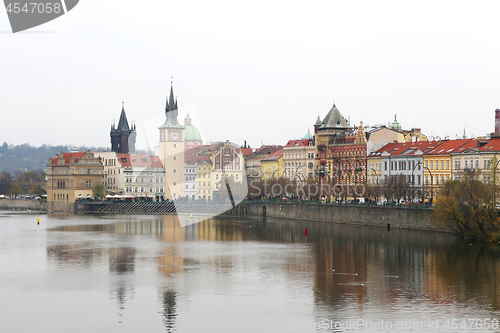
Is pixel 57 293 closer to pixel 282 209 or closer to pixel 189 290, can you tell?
pixel 189 290

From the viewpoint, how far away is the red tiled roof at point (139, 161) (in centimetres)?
16062

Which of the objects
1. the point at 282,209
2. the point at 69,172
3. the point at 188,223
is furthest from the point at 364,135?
the point at 69,172

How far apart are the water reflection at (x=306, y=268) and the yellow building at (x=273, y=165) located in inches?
2717

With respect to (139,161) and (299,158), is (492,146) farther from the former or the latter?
(139,161)

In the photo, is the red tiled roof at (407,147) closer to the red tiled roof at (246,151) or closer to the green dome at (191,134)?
the red tiled roof at (246,151)

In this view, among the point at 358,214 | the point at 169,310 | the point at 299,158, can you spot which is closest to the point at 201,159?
the point at 299,158

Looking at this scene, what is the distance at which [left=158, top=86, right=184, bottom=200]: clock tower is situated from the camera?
154 metres

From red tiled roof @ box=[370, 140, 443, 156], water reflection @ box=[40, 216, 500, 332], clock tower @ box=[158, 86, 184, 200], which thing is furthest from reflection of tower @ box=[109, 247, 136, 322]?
clock tower @ box=[158, 86, 184, 200]

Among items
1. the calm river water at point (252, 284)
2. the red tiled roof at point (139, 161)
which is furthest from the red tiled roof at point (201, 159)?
the calm river water at point (252, 284)

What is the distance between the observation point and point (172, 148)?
156m

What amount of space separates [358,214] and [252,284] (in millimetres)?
43459

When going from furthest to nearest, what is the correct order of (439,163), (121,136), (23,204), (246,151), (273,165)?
(121,136)
(246,151)
(23,204)
(273,165)
(439,163)

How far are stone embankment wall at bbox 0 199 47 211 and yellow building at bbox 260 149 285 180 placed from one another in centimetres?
4426

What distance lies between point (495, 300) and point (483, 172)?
161 feet
